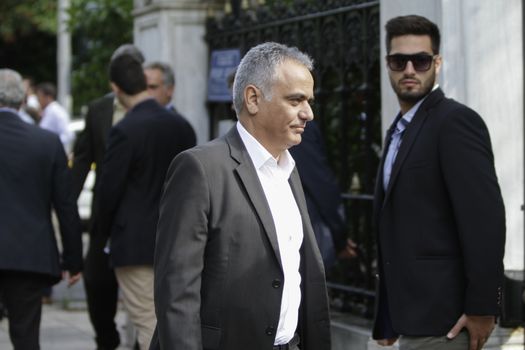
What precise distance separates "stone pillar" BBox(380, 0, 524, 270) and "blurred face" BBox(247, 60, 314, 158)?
2.31m

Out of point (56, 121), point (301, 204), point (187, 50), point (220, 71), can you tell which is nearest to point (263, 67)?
point (301, 204)

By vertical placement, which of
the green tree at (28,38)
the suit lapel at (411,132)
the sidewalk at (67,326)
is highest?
the green tree at (28,38)

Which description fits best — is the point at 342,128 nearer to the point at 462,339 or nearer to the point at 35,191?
the point at 35,191

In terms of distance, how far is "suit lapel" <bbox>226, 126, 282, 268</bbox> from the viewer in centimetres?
403

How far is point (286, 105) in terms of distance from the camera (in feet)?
13.3

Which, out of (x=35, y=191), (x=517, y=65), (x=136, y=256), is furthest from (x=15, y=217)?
(x=517, y=65)

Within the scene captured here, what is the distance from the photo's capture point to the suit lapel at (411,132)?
5.06m

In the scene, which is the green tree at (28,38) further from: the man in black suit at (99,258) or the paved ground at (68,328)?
the man in black suit at (99,258)

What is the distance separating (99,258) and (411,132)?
3.46 m

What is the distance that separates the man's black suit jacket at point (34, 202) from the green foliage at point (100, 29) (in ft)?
18.1

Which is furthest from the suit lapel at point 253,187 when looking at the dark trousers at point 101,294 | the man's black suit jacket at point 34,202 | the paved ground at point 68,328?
the dark trousers at point 101,294

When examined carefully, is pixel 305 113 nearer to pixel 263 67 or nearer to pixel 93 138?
pixel 263 67

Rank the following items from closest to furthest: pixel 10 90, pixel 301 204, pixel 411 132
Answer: pixel 301 204 < pixel 411 132 < pixel 10 90

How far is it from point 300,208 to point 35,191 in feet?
9.84
